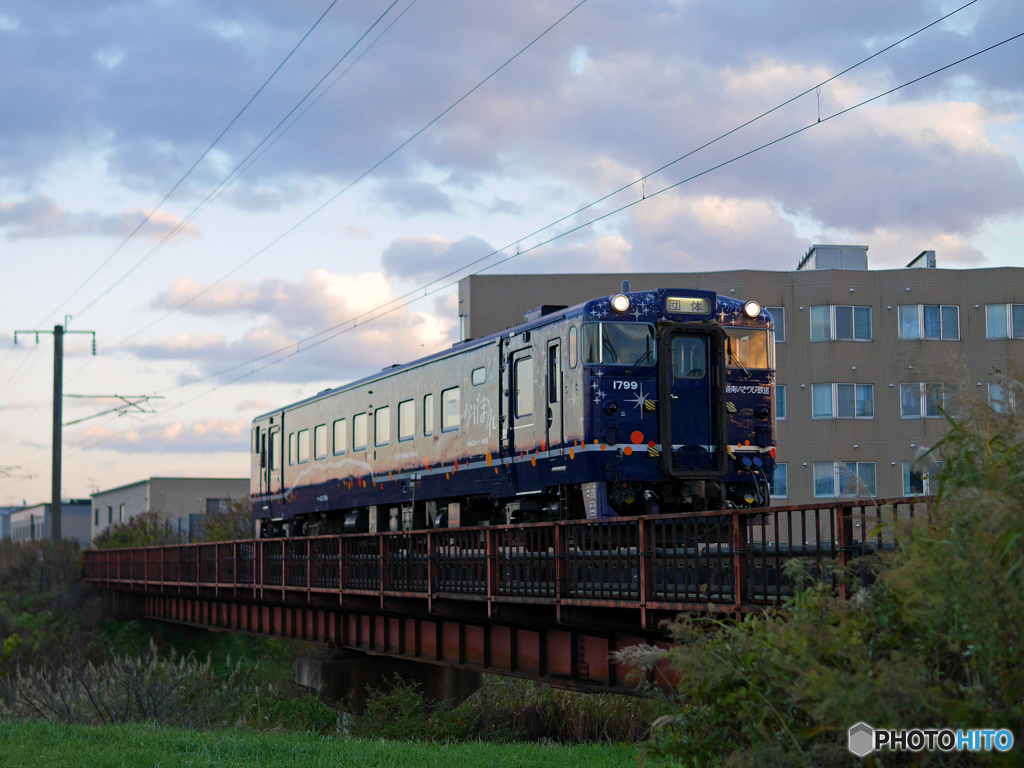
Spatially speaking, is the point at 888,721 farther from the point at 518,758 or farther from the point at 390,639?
the point at 390,639

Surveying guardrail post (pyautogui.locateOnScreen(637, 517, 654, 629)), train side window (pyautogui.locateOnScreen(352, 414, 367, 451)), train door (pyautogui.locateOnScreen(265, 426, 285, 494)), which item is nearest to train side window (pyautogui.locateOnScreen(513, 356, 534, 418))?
guardrail post (pyautogui.locateOnScreen(637, 517, 654, 629))

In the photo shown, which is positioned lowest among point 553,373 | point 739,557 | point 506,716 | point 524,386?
point 506,716

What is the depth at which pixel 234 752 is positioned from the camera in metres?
13.7

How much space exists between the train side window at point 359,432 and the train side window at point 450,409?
428 centimetres

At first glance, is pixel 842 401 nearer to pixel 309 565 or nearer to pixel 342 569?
pixel 309 565

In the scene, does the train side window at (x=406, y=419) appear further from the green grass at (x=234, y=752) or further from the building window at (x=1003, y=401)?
the building window at (x=1003, y=401)

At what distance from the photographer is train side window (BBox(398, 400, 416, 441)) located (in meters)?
21.8

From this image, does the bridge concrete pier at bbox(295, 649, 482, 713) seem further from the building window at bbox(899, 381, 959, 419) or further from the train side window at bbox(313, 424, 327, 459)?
the building window at bbox(899, 381, 959, 419)

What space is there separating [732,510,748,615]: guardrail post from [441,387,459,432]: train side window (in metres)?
9.42

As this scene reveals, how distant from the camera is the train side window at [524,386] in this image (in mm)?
17234

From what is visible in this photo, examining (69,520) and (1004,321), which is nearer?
(1004,321)

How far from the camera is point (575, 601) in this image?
1316cm

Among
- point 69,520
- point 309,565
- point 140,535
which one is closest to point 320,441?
point 309,565

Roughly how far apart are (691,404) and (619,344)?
1399 mm
